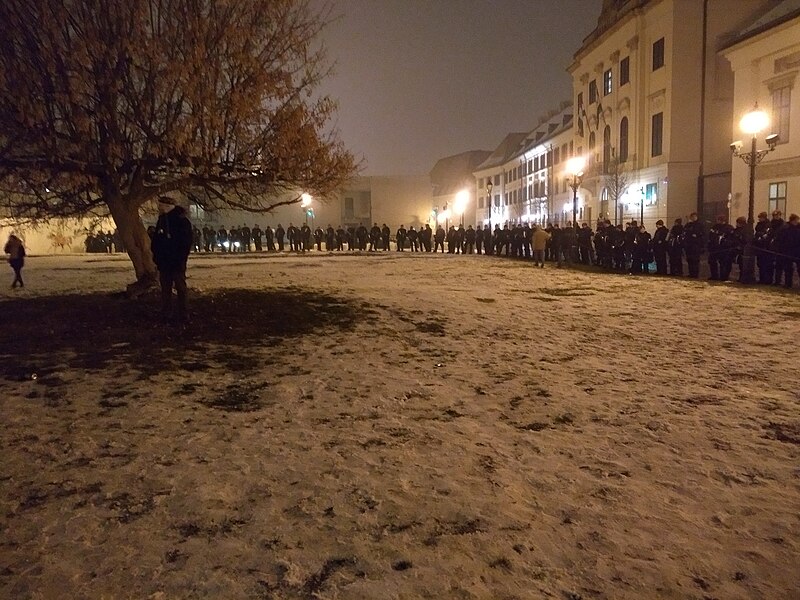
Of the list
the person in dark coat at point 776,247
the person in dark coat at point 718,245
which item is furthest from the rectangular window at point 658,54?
the person in dark coat at point 776,247

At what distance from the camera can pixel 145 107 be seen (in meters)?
11.4

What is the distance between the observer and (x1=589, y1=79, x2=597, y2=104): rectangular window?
154 ft

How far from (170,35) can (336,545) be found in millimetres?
10165

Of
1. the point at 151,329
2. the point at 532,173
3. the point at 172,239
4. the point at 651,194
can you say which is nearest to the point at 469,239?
the point at 651,194

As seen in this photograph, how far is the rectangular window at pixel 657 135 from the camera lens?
125ft

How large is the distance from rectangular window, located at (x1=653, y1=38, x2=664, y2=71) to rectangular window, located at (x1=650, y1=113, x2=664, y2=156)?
110 inches

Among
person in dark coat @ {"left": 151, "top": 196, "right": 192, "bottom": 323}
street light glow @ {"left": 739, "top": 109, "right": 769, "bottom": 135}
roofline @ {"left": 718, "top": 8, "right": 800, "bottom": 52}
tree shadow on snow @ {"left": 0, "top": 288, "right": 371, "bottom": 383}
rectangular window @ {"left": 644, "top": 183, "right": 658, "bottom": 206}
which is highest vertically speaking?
roofline @ {"left": 718, "top": 8, "right": 800, "bottom": 52}

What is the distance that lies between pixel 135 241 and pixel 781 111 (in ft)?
84.6

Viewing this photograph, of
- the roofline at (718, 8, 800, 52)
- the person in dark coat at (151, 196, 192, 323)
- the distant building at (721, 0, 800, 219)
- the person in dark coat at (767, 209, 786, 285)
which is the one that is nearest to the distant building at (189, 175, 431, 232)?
the roofline at (718, 8, 800, 52)

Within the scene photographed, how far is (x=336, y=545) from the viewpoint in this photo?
11.6ft

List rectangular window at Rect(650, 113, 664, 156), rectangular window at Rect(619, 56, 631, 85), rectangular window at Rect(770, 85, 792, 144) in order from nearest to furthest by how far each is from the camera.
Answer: rectangular window at Rect(770, 85, 792, 144) → rectangular window at Rect(650, 113, 664, 156) → rectangular window at Rect(619, 56, 631, 85)

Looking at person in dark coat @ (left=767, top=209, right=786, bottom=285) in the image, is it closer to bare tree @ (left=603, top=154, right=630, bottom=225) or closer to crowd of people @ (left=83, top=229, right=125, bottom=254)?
bare tree @ (left=603, top=154, right=630, bottom=225)

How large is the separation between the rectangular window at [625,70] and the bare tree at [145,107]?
3360 centimetres

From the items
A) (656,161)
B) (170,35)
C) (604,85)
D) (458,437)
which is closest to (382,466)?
(458,437)
